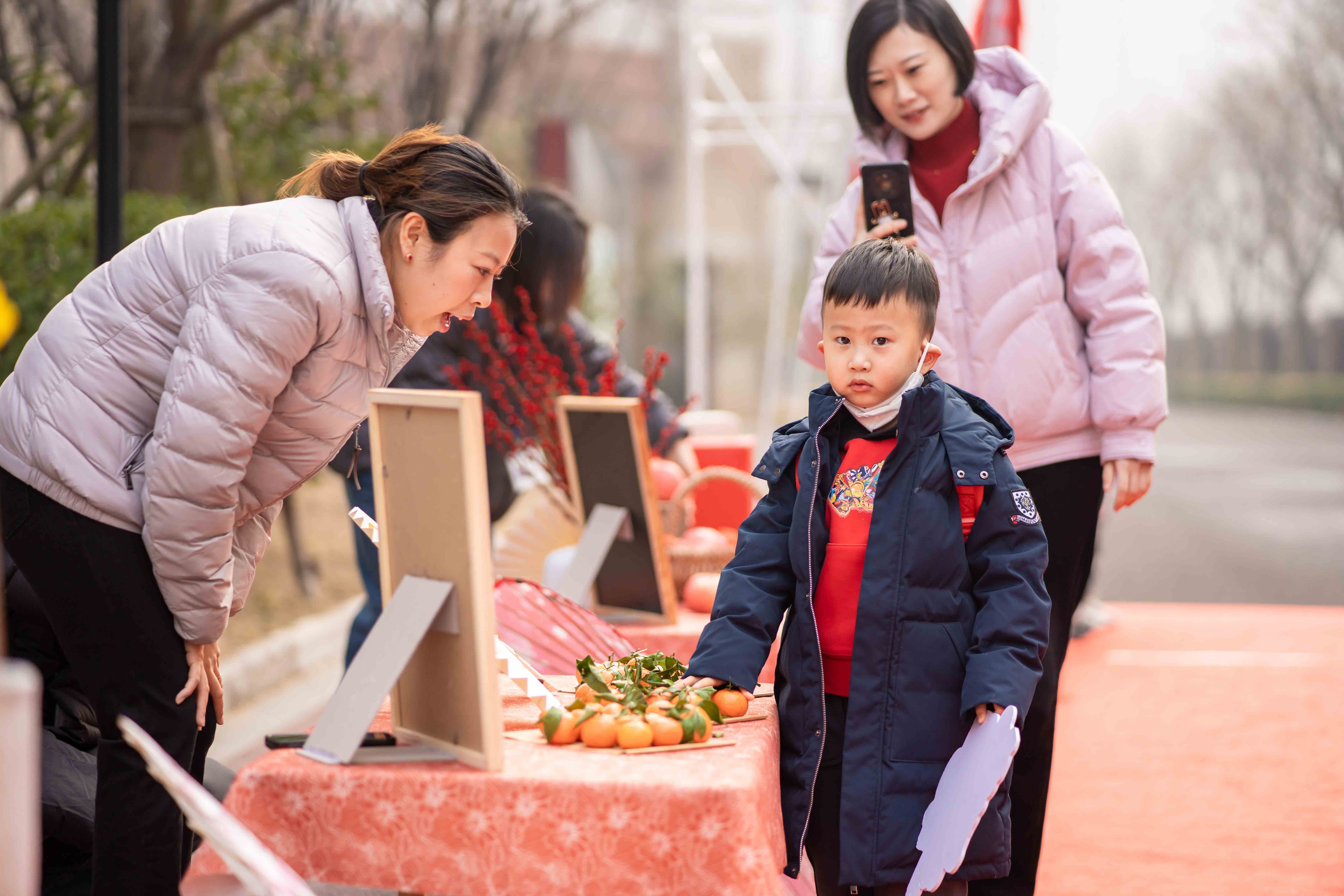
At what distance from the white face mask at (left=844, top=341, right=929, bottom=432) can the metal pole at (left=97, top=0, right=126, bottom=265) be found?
245 centimetres

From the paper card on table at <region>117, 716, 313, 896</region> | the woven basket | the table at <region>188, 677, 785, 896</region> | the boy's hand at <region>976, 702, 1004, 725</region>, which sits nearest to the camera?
the paper card on table at <region>117, 716, 313, 896</region>

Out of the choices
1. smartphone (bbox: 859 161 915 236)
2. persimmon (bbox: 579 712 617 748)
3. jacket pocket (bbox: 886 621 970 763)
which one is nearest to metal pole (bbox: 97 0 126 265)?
smartphone (bbox: 859 161 915 236)

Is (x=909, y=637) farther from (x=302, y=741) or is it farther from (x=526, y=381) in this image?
(x=526, y=381)

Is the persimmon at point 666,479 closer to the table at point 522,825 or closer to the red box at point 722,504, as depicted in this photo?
the red box at point 722,504

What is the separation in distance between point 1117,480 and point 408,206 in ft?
4.20

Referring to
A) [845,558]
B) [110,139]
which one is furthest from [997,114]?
[110,139]

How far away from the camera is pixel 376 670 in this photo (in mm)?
1352

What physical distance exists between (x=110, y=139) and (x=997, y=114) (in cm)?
239

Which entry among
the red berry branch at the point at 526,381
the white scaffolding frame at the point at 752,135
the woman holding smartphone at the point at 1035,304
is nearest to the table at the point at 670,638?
the red berry branch at the point at 526,381

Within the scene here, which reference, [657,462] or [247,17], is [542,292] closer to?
[657,462]

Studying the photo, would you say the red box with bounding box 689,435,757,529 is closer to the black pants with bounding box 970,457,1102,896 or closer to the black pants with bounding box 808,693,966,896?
the black pants with bounding box 970,457,1102,896

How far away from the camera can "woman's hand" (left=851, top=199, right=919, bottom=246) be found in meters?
2.09

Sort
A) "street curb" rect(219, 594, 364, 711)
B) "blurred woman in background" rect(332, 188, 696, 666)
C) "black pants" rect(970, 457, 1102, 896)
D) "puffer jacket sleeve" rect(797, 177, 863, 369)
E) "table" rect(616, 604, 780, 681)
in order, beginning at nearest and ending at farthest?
"black pants" rect(970, 457, 1102, 896) < "puffer jacket sleeve" rect(797, 177, 863, 369) < "table" rect(616, 604, 780, 681) < "blurred woman in background" rect(332, 188, 696, 666) < "street curb" rect(219, 594, 364, 711)

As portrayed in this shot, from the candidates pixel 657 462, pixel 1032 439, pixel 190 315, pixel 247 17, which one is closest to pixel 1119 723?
pixel 657 462
